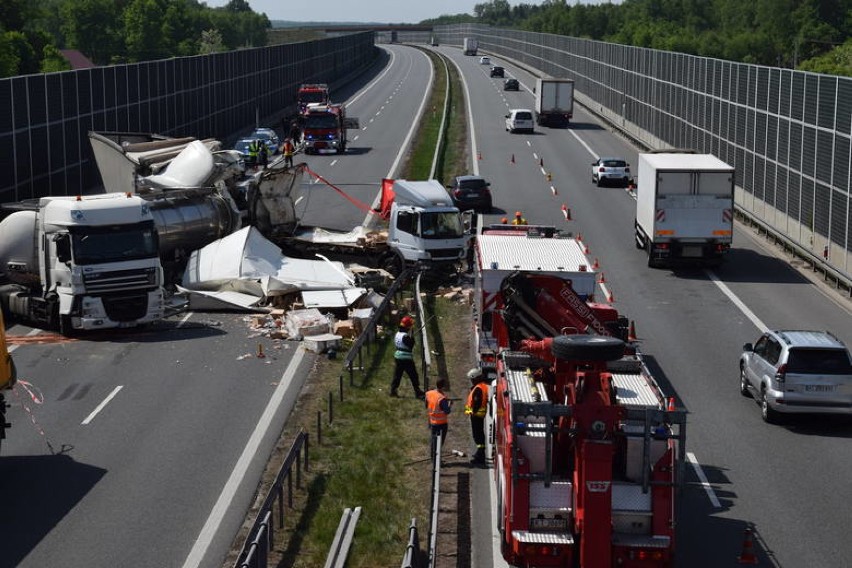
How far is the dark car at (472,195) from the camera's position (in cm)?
4981

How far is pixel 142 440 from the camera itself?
71.7 ft

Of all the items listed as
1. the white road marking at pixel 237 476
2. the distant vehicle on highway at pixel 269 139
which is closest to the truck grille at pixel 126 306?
the white road marking at pixel 237 476

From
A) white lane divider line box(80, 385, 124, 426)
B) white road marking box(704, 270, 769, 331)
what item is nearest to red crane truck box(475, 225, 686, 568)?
white lane divider line box(80, 385, 124, 426)

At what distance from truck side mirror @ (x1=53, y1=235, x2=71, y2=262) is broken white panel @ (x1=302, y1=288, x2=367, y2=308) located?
229 inches

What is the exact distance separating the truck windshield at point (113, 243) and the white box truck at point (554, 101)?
56608 mm

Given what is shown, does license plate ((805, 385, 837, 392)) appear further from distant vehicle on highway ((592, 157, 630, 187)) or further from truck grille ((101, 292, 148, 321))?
distant vehicle on highway ((592, 157, 630, 187))

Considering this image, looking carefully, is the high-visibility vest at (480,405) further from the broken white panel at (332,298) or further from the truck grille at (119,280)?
the truck grille at (119,280)

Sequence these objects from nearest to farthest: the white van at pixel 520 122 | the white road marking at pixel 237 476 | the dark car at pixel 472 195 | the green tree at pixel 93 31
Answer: the white road marking at pixel 237 476 < the dark car at pixel 472 195 < the white van at pixel 520 122 < the green tree at pixel 93 31

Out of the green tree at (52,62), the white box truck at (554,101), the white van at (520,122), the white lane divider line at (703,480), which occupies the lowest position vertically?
the white lane divider line at (703,480)

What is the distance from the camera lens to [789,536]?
57.8 ft

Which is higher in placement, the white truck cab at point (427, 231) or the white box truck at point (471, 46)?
the white box truck at point (471, 46)

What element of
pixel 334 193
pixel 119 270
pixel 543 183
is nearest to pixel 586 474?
pixel 119 270

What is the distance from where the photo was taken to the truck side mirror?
2889 centimetres

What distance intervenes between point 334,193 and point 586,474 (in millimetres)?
41132
